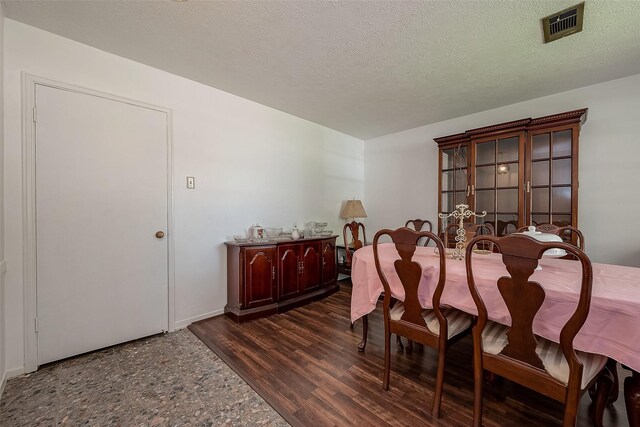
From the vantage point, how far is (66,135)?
2051 millimetres

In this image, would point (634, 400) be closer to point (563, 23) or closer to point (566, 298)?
point (566, 298)

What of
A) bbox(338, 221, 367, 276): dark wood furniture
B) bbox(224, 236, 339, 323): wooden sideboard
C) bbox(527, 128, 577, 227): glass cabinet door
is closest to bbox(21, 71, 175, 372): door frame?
bbox(224, 236, 339, 323): wooden sideboard

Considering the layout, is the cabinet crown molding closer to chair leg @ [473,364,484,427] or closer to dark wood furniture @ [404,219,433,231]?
dark wood furniture @ [404,219,433,231]

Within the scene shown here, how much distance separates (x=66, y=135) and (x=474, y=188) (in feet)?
13.7

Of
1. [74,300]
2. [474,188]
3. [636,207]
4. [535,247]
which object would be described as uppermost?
[474,188]

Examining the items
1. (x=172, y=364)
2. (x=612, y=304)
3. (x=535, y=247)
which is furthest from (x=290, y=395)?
(x=612, y=304)

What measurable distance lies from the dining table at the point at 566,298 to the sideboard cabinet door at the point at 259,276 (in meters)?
1.37

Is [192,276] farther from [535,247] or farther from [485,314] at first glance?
[535,247]

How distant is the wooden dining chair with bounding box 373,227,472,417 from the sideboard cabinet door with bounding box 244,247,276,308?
5.21 ft

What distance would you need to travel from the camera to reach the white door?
199 cm

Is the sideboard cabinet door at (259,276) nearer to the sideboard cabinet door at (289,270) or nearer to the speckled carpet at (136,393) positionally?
the sideboard cabinet door at (289,270)

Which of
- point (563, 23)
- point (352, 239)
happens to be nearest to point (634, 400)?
point (563, 23)

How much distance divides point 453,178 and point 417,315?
260 cm

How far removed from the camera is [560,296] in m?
1.20
